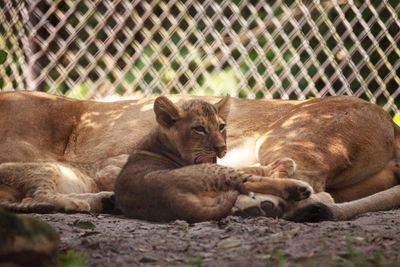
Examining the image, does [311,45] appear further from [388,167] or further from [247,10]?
[388,167]

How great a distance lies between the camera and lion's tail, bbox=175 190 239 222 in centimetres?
285

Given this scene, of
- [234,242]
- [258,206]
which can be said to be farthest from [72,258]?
[258,206]

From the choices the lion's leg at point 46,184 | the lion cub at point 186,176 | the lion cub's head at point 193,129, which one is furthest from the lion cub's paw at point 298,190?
the lion's leg at point 46,184

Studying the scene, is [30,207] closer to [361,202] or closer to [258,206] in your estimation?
[258,206]

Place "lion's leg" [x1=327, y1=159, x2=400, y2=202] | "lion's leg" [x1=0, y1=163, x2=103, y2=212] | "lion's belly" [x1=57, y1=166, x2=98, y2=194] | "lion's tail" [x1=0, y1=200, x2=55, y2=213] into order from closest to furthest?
1. "lion's tail" [x1=0, y1=200, x2=55, y2=213]
2. "lion's leg" [x1=0, y1=163, x2=103, y2=212]
3. "lion's belly" [x1=57, y1=166, x2=98, y2=194]
4. "lion's leg" [x1=327, y1=159, x2=400, y2=202]

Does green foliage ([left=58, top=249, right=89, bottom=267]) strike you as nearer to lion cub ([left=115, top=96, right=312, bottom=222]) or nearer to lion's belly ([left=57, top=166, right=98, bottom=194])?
lion cub ([left=115, top=96, right=312, bottom=222])

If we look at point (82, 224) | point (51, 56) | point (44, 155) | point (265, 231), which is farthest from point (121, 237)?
point (51, 56)

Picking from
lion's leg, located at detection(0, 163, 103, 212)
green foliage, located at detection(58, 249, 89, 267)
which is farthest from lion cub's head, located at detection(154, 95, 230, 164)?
green foliage, located at detection(58, 249, 89, 267)

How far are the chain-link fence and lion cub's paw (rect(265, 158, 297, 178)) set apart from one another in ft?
10.1

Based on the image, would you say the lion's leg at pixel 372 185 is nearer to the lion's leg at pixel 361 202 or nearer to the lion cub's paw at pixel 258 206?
the lion's leg at pixel 361 202

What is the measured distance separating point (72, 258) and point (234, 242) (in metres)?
0.64

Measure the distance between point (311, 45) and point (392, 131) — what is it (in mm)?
2970

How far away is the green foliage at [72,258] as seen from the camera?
210 centimetres

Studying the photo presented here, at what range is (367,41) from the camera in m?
6.89
